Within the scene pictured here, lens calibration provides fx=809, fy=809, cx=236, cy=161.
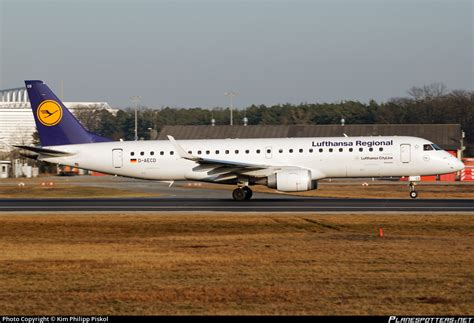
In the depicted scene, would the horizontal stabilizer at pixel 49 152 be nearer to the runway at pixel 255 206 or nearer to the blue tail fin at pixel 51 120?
the blue tail fin at pixel 51 120

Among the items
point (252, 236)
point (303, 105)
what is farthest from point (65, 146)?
point (303, 105)

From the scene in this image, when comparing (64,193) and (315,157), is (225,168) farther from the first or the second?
(64,193)

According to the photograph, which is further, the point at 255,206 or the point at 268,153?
the point at 268,153

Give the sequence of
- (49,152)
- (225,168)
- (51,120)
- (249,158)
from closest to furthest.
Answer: (225,168)
(249,158)
(49,152)
(51,120)

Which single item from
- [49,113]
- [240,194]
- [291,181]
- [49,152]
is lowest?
[240,194]

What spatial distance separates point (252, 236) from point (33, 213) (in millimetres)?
13413

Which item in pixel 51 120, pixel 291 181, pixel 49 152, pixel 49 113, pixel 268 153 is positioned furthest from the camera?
pixel 49 113

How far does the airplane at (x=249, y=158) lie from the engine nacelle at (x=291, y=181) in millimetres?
50

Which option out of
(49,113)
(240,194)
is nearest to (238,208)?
(240,194)

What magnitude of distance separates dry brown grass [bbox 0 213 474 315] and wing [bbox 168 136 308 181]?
8875mm

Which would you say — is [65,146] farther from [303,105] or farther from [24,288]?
[303,105]

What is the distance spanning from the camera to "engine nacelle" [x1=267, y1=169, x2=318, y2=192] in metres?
40.5

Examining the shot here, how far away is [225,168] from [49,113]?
10837 mm

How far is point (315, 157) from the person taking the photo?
42.6 metres
